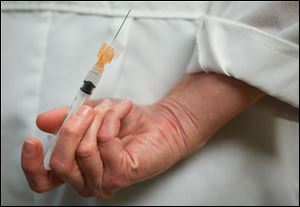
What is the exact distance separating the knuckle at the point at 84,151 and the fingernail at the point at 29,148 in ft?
0.17

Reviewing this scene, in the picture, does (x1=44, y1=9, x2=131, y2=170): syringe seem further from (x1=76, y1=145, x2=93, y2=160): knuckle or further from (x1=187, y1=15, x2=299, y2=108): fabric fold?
(x1=187, y1=15, x2=299, y2=108): fabric fold

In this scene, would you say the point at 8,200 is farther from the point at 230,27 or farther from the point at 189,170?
the point at 230,27

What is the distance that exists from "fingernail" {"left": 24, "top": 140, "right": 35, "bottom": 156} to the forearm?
21cm

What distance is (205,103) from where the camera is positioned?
0.57 meters

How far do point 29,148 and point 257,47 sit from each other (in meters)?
0.33

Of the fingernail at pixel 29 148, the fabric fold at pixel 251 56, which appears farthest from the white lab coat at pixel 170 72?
the fingernail at pixel 29 148

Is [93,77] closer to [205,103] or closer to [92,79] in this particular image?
[92,79]

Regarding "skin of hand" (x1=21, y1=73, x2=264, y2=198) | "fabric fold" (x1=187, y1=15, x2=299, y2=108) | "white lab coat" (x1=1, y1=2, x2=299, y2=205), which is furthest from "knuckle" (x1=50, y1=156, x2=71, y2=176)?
"fabric fold" (x1=187, y1=15, x2=299, y2=108)

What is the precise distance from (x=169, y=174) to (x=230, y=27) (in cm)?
25

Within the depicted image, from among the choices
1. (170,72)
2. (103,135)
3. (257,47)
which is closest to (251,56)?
(257,47)

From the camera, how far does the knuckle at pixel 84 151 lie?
453mm

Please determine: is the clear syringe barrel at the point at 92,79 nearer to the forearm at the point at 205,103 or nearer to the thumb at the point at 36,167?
the thumb at the point at 36,167

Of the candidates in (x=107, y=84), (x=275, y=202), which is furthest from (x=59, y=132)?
(x=275, y=202)

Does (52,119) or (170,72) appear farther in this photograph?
(170,72)
